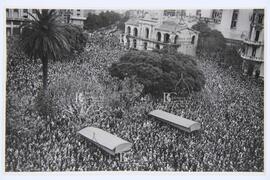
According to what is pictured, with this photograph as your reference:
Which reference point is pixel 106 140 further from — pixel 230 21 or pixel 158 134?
pixel 230 21

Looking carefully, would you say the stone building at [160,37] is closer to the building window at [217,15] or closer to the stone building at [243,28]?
the stone building at [243,28]

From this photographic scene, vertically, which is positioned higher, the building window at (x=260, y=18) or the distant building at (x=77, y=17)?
the building window at (x=260, y=18)

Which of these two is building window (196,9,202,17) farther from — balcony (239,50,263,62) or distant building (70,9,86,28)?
distant building (70,9,86,28)

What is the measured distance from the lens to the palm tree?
851cm

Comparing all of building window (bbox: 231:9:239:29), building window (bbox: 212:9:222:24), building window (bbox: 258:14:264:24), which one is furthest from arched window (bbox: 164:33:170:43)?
building window (bbox: 258:14:264:24)

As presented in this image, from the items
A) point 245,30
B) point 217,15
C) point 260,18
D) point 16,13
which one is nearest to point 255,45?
point 245,30

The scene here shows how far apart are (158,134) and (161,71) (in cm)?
160

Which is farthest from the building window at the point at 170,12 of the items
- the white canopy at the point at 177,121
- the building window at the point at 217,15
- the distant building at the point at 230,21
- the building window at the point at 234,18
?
the white canopy at the point at 177,121

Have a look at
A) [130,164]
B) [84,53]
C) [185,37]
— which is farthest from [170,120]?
[84,53]

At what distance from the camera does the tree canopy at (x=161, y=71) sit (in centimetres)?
934

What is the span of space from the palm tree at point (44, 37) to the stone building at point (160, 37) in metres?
1.63

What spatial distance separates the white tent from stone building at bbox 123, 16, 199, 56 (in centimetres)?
234

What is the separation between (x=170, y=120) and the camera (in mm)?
9156

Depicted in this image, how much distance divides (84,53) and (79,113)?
61.0 inches
